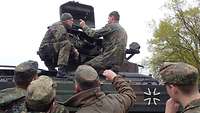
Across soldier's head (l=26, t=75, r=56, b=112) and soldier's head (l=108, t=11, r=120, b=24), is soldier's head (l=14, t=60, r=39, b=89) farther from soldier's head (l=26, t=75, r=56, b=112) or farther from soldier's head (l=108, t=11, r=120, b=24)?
soldier's head (l=108, t=11, r=120, b=24)

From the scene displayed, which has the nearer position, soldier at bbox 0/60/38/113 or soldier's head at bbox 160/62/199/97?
soldier's head at bbox 160/62/199/97

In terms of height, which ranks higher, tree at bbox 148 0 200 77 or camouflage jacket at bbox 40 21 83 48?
tree at bbox 148 0 200 77

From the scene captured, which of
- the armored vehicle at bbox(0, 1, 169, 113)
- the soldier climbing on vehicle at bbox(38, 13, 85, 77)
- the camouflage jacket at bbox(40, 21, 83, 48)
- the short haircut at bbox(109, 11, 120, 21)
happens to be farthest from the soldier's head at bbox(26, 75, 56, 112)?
the short haircut at bbox(109, 11, 120, 21)

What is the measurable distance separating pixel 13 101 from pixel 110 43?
4.76 meters

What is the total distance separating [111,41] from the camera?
901cm

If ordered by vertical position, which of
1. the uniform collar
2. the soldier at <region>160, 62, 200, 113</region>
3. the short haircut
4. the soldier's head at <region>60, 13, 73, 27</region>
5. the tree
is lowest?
the uniform collar

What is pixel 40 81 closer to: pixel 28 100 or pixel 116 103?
pixel 28 100

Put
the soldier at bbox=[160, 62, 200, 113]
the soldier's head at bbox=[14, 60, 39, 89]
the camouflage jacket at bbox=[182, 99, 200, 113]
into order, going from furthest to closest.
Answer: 1. the soldier's head at bbox=[14, 60, 39, 89]
2. the soldier at bbox=[160, 62, 200, 113]
3. the camouflage jacket at bbox=[182, 99, 200, 113]

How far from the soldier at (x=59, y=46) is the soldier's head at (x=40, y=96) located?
471 cm

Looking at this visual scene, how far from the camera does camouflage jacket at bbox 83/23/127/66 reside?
889 centimetres

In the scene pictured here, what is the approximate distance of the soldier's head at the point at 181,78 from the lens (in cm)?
342

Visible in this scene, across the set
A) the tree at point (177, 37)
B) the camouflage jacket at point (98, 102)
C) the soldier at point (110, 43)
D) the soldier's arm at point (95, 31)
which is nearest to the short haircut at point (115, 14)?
the soldier at point (110, 43)

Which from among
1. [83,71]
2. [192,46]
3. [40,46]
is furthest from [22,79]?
[192,46]

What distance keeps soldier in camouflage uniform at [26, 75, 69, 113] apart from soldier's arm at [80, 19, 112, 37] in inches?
201
